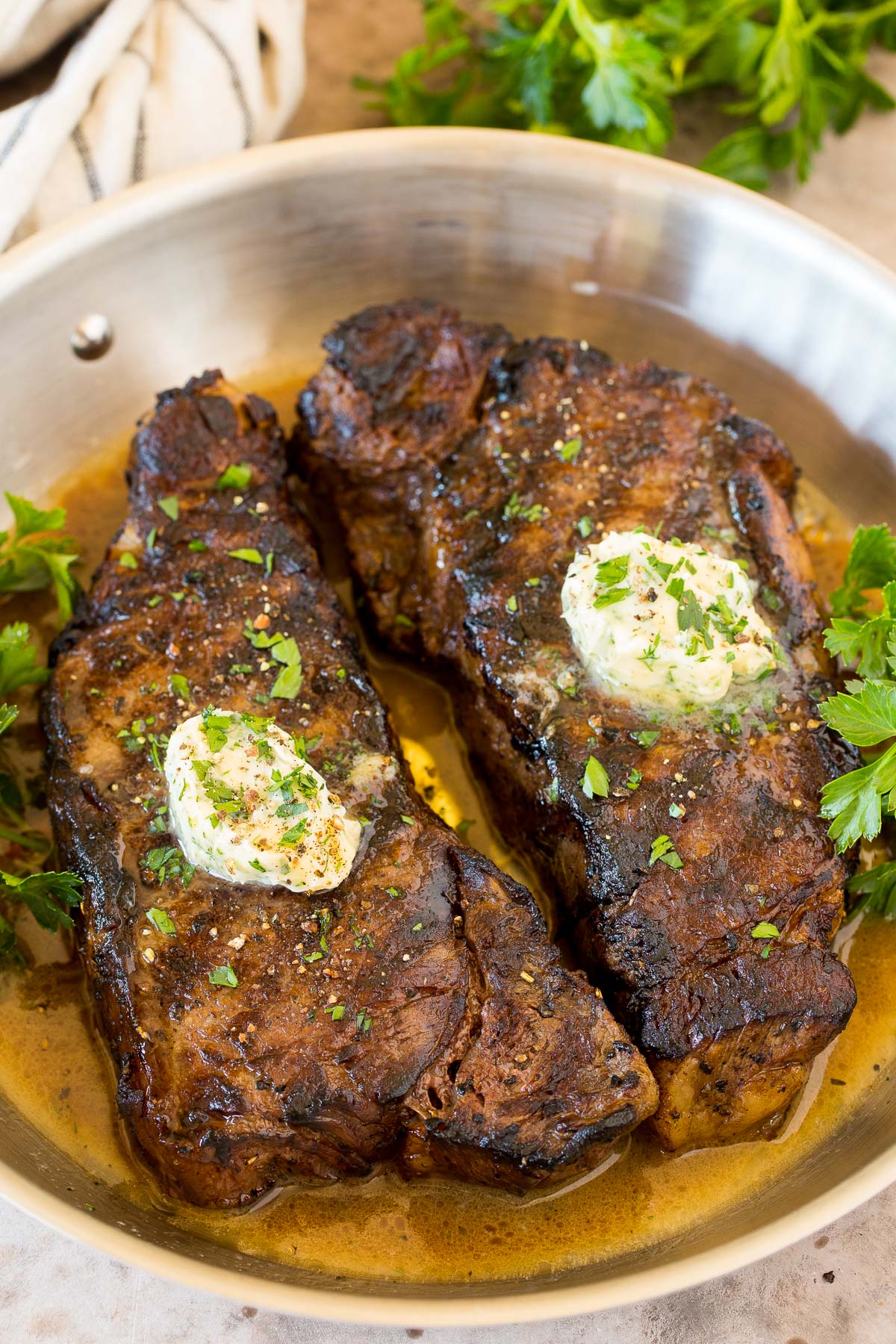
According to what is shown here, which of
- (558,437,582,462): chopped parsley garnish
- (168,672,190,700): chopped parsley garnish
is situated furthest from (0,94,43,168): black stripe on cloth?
(558,437,582,462): chopped parsley garnish

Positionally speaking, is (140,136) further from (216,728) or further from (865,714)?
(865,714)

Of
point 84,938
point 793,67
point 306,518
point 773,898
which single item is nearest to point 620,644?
point 773,898

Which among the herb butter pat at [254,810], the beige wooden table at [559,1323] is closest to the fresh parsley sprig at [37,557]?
the herb butter pat at [254,810]

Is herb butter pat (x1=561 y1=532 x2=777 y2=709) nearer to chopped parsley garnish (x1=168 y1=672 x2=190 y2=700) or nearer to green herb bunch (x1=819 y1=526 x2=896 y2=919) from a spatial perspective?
green herb bunch (x1=819 y1=526 x2=896 y2=919)

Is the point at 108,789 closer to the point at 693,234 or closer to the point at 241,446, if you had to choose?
the point at 241,446

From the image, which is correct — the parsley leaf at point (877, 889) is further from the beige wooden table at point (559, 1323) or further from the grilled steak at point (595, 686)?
→ the beige wooden table at point (559, 1323)

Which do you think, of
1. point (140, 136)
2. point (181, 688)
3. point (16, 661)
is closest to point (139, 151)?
point (140, 136)
